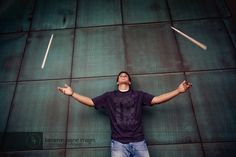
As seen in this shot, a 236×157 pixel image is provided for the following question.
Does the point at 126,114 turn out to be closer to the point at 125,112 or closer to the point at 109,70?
the point at 125,112

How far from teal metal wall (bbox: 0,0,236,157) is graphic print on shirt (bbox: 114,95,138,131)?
715mm

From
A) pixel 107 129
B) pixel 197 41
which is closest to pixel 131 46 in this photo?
pixel 197 41

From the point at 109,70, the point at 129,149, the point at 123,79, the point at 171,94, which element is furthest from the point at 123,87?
the point at 109,70

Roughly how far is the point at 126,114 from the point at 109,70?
50.4 inches

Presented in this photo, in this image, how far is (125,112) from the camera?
2.81 meters

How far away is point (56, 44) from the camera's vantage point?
426 centimetres

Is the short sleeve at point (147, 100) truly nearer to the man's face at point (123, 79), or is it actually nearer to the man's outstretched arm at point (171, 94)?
the man's outstretched arm at point (171, 94)

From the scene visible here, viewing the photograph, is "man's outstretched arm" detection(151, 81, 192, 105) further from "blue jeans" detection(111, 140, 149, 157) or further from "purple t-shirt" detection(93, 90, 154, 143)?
"blue jeans" detection(111, 140, 149, 157)

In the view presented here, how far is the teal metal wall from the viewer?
3346 millimetres

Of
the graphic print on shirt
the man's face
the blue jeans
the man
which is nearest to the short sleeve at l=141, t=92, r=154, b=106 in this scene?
the man

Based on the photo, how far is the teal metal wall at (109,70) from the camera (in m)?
3.35

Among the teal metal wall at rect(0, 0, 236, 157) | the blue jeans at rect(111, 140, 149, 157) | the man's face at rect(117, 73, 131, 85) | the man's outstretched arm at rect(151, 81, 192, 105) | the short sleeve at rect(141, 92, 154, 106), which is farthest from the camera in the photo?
the teal metal wall at rect(0, 0, 236, 157)

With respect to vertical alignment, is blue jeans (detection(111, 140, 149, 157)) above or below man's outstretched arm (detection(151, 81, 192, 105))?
below

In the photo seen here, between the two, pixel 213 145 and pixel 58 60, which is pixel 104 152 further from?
pixel 58 60
